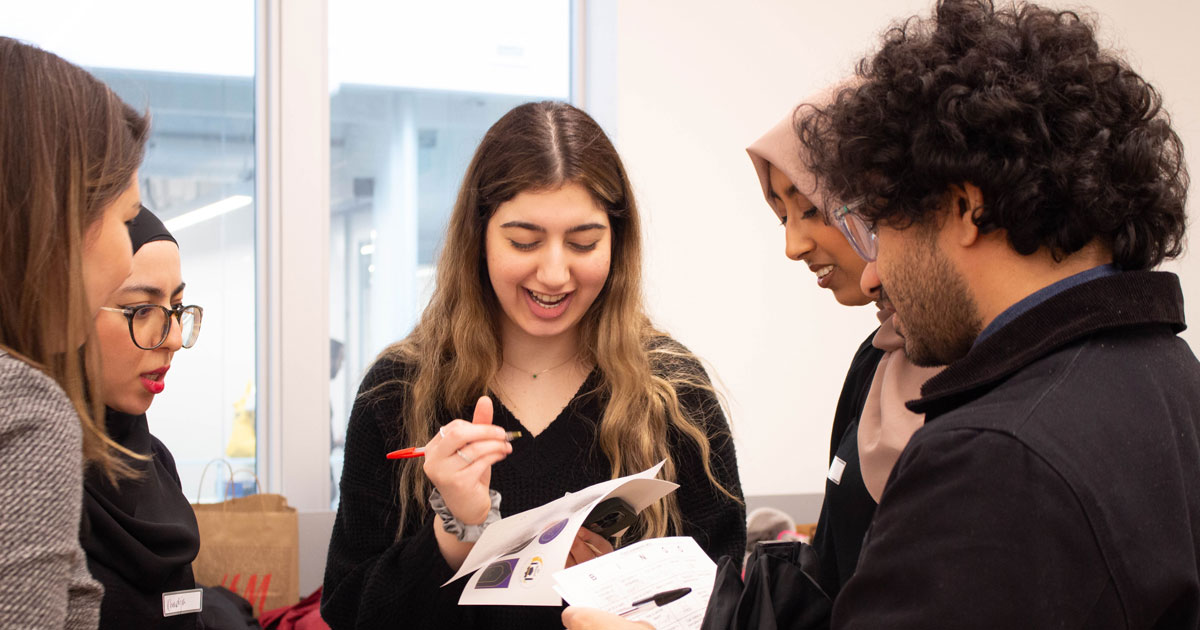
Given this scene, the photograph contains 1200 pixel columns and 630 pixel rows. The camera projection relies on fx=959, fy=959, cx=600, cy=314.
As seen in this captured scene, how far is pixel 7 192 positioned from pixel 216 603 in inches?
71.4

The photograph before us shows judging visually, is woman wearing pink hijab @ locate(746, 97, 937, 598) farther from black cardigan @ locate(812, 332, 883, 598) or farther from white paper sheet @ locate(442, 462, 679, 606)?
white paper sheet @ locate(442, 462, 679, 606)

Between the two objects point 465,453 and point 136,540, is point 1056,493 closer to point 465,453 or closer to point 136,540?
point 465,453

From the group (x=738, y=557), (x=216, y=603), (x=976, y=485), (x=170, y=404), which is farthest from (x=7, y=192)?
(x=170, y=404)

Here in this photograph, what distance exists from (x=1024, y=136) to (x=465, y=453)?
0.93 metres

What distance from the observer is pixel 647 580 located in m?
1.42

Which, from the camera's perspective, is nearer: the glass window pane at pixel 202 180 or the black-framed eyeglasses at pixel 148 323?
the black-framed eyeglasses at pixel 148 323

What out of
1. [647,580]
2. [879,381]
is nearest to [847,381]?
[879,381]

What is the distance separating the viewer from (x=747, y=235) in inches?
141

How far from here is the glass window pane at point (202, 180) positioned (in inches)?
130

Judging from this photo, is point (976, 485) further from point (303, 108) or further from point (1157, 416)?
point (303, 108)

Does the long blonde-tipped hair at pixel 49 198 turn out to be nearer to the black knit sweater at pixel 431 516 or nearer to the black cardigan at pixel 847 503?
the black knit sweater at pixel 431 516

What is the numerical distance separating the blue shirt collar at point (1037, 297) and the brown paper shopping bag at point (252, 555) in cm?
232

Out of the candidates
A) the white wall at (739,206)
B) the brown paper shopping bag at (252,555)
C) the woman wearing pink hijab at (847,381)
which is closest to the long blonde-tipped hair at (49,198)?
the woman wearing pink hijab at (847,381)

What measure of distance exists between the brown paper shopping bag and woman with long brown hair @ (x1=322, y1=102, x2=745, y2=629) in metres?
1.05
